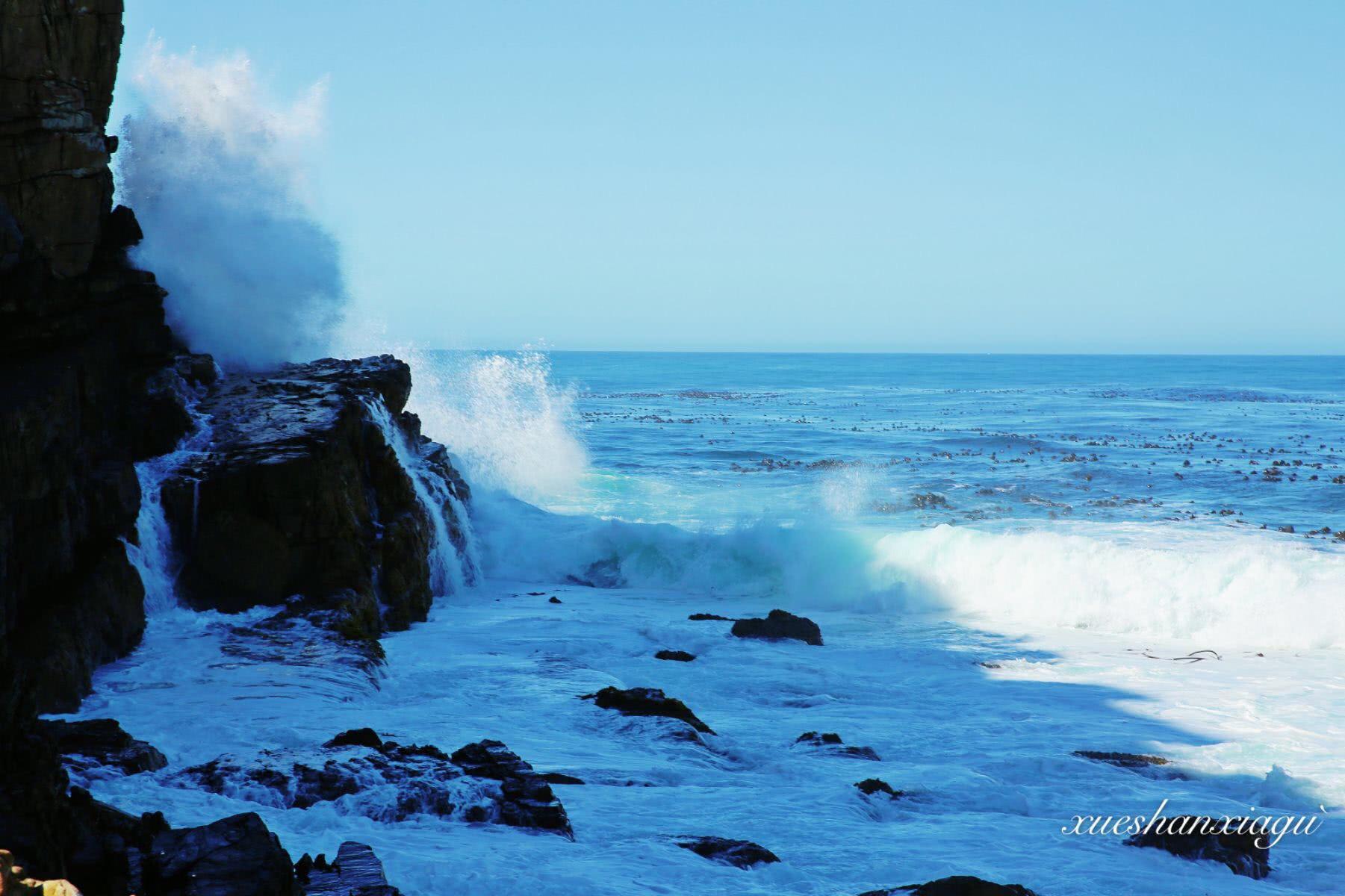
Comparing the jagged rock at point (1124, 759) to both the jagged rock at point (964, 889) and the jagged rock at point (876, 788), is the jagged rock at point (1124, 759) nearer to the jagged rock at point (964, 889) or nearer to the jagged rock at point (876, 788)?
the jagged rock at point (876, 788)

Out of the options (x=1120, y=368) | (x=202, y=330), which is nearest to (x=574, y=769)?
(x=202, y=330)

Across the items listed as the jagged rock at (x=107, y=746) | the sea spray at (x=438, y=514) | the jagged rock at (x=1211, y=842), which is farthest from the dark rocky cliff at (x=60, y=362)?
the jagged rock at (x=1211, y=842)

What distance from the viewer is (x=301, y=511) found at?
11.6 metres

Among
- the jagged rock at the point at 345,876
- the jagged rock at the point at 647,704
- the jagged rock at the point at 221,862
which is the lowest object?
the jagged rock at the point at 647,704

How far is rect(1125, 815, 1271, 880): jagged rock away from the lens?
6.45 metres

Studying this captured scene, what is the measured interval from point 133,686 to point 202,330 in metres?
6.95

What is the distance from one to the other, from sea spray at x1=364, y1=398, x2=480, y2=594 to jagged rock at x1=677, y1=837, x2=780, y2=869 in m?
8.50

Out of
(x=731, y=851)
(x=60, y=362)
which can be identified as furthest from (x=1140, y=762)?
(x=60, y=362)

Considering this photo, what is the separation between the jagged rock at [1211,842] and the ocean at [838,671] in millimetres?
121

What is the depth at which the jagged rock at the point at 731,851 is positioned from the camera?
6.08 m

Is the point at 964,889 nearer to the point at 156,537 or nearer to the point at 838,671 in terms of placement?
the point at 838,671

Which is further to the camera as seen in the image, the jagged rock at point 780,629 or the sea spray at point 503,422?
the sea spray at point 503,422

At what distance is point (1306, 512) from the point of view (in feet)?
66.4

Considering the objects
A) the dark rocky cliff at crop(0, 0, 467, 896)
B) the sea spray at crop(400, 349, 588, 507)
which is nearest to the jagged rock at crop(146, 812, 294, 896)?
the dark rocky cliff at crop(0, 0, 467, 896)
